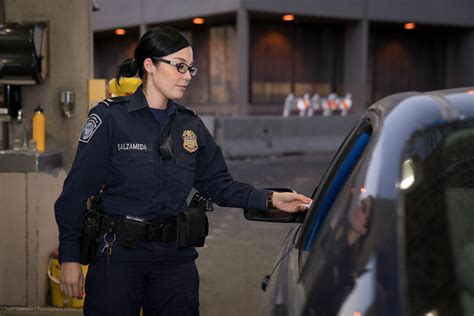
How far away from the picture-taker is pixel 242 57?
919 inches

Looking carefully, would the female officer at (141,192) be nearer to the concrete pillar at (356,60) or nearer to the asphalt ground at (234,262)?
the asphalt ground at (234,262)

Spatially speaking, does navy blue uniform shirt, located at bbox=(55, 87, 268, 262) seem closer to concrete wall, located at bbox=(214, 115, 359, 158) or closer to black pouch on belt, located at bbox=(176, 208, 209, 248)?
black pouch on belt, located at bbox=(176, 208, 209, 248)

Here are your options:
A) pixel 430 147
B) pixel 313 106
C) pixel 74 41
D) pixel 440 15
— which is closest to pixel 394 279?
pixel 430 147

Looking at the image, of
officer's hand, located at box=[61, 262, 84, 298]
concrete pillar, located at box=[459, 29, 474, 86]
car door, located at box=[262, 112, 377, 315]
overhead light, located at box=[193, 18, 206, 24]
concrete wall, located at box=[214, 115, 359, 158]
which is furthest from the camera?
concrete pillar, located at box=[459, 29, 474, 86]

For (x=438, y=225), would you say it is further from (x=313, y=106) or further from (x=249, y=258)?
(x=313, y=106)

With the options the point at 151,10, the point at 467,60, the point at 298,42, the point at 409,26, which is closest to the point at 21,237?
the point at 151,10

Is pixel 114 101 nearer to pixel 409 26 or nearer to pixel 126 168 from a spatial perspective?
pixel 126 168

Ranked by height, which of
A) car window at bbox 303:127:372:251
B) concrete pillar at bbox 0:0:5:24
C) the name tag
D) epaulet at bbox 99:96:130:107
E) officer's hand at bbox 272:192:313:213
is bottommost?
officer's hand at bbox 272:192:313:213

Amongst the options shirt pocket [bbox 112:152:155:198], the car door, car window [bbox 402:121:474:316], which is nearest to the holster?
shirt pocket [bbox 112:152:155:198]

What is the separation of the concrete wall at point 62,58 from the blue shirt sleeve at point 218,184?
107 inches

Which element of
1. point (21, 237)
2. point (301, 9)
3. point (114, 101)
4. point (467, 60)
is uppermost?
point (301, 9)

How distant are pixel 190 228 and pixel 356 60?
23830 mm

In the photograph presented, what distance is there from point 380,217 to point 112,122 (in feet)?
5.46

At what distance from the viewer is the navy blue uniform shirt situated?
2.86m
